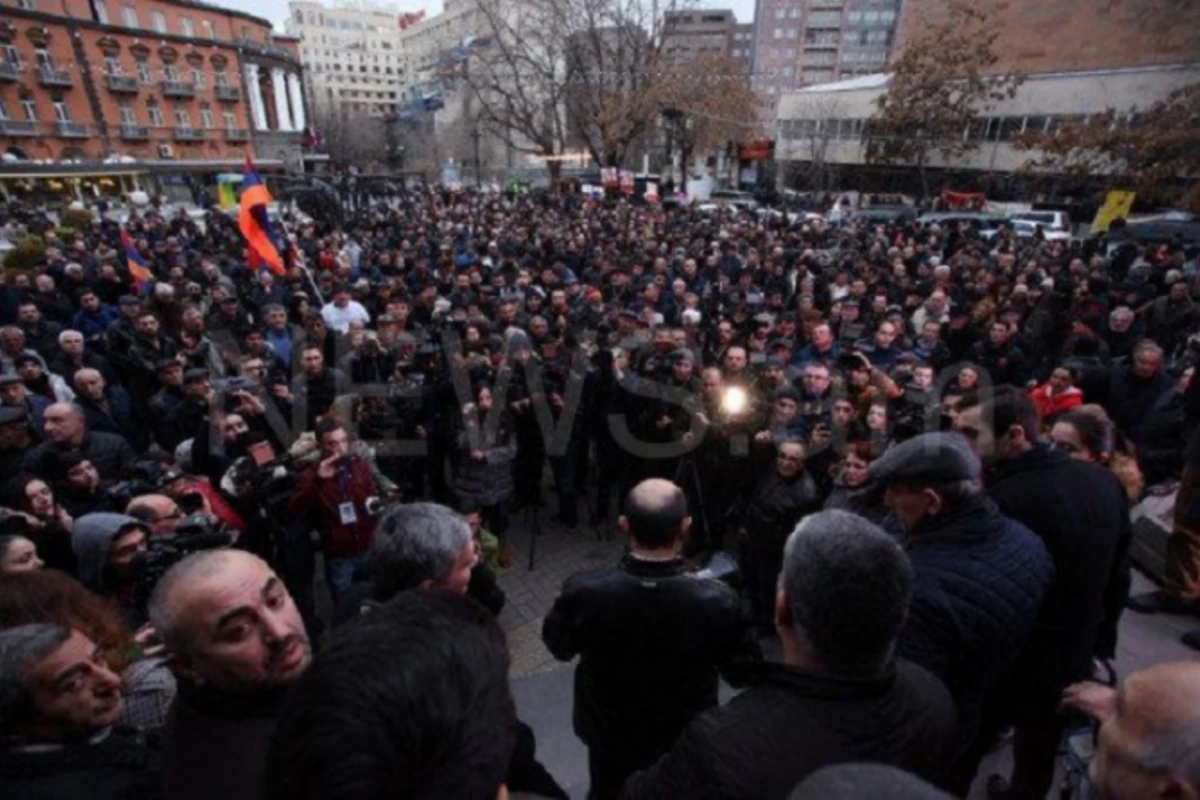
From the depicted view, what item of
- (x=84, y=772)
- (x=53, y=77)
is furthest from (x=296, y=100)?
(x=84, y=772)

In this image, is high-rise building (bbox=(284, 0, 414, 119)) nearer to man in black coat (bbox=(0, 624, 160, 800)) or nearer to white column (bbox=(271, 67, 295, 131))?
white column (bbox=(271, 67, 295, 131))

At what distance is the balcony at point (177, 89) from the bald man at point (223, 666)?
60.6 m

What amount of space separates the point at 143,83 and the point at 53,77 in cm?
643

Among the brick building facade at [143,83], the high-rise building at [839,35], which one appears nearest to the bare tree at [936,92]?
the brick building facade at [143,83]

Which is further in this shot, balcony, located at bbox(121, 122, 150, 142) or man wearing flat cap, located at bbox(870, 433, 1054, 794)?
balcony, located at bbox(121, 122, 150, 142)

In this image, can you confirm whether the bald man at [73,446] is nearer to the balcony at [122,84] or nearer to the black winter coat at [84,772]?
the black winter coat at [84,772]

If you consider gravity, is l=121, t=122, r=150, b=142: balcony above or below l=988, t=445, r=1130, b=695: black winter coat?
above

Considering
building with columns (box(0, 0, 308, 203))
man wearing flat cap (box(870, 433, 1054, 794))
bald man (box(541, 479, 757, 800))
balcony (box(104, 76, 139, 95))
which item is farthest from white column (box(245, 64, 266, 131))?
man wearing flat cap (box(870, 433, 1054, 794))

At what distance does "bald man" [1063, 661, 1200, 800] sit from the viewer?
3.26 feet

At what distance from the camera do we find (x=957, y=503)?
2.05 meters

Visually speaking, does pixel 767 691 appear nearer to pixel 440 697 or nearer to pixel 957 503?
pixel 440 697

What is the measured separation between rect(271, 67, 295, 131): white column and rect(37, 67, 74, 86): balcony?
1769 centimetres

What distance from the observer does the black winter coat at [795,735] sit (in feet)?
4.01

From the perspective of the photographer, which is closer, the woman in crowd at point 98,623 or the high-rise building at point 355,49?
the woman in crowd at point 98,623
